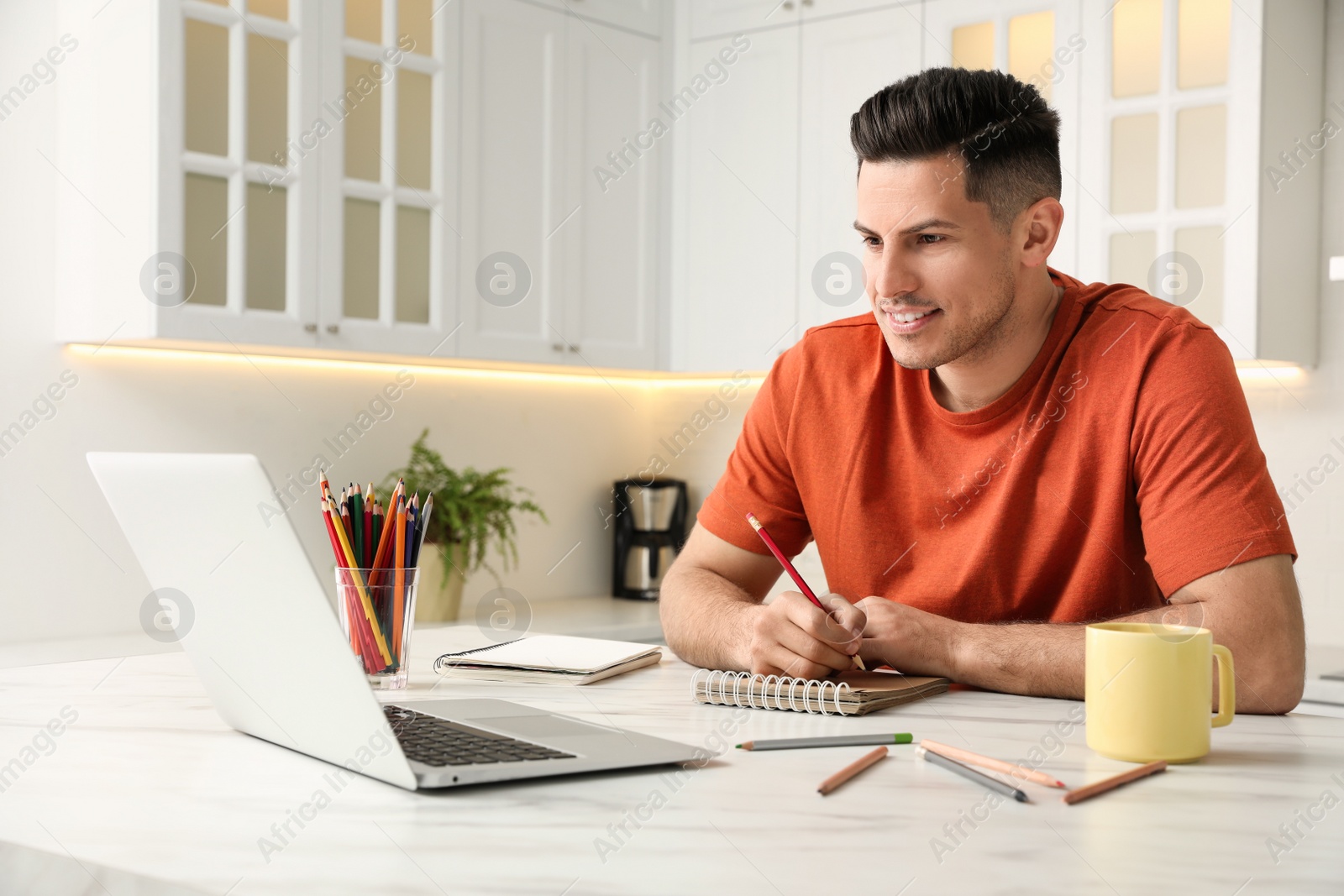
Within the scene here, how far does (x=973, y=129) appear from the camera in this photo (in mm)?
1601

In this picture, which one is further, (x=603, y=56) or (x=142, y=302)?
(x=603, y=56)

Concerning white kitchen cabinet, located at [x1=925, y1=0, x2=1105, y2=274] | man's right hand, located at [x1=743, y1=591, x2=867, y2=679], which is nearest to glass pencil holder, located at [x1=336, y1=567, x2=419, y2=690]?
→ man's right hand, located at [x1=743, y1=591, x2=867, y2=679]

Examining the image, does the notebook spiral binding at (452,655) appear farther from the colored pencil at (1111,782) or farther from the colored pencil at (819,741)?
the colored pencil at (1111,782)

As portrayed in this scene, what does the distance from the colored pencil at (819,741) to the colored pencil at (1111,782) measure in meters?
0.16

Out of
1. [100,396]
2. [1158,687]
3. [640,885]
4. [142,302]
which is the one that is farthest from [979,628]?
[100,396]

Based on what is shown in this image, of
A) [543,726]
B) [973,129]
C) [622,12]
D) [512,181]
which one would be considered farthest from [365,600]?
[622,12]

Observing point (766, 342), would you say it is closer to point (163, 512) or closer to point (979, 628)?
point (979, 628)

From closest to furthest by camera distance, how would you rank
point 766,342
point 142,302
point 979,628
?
point 979,628, point 142,302, point 766,342

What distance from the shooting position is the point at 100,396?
270cm

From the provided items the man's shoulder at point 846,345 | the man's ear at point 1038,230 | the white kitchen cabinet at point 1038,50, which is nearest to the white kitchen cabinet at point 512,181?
the white kitchen cabinet at point 1038,50

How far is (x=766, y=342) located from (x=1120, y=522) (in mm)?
1881

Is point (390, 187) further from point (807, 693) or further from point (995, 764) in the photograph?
point (995, 764)

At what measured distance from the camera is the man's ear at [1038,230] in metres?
1.68

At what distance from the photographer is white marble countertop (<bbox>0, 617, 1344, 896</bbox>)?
696 millimetres
